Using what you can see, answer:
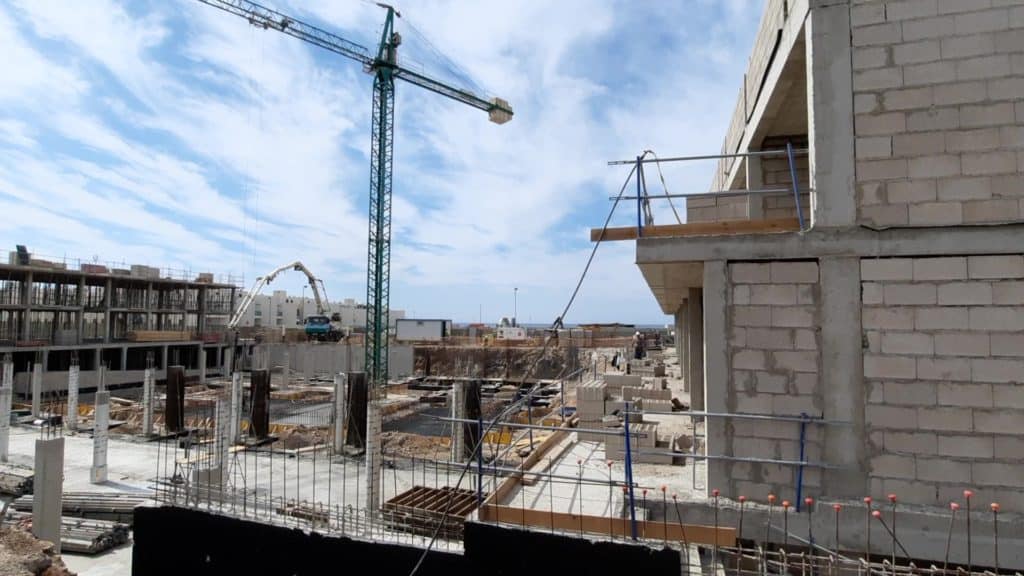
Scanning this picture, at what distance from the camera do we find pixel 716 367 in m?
6.26

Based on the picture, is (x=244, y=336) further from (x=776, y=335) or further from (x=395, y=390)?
(x=776, y=335)

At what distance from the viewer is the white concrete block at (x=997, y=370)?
213 inches

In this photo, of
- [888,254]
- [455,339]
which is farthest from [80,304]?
[888,254]

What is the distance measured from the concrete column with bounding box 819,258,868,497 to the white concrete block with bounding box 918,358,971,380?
1.82 feet

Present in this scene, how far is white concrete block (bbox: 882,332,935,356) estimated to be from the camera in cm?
564

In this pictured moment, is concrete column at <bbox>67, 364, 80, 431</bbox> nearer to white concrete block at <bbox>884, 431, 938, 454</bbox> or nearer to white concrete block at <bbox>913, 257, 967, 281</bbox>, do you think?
white concrete block at <bbox>884, 431, 938, 454</bbox>

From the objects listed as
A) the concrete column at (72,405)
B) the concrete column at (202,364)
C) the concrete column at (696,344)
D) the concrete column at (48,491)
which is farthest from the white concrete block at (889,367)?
the concrete column at (202,364)

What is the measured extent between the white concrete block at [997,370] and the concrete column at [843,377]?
100 centimetres

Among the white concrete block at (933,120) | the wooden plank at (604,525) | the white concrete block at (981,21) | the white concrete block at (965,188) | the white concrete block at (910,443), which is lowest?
the wooden plank at (604,525)

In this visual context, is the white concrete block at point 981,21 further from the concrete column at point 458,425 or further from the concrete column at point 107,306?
the concrete column at point 107,306

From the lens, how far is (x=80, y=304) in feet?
148

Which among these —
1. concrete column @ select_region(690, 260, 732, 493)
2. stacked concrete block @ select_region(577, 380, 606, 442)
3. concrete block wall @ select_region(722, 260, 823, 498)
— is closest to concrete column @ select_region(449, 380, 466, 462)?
stacked concrete block @ select_region(577, 380, 606, 442)

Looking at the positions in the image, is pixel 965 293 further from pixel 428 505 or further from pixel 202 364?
pixel 202 364

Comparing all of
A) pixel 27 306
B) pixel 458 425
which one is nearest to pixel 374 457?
pixel 458 425
